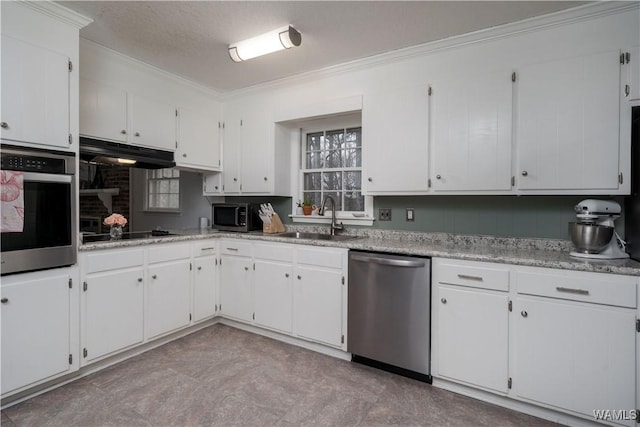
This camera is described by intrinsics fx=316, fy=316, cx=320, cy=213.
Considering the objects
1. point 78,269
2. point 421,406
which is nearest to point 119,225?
point 78,269

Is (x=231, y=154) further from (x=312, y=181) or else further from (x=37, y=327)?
(x=37, y=327)

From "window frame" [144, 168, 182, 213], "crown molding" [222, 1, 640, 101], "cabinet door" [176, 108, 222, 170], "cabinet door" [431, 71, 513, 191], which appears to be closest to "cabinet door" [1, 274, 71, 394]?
"cabinet door" [176, 108, 222, 170]

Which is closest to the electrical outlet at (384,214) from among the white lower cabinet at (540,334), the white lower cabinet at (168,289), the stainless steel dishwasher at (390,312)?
the stainless steel dishwasher at (390,312)

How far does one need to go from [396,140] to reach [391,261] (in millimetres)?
1010

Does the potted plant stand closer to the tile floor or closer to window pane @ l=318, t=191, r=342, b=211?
window pane @ l=318, t=191, r=342, b=211

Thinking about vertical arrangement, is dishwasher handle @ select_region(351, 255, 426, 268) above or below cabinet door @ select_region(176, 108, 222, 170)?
below

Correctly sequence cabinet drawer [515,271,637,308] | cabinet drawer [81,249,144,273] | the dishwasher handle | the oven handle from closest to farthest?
cabinet drawer [515,271,637,308] → the oven handle → the dishwasher handle → cabinet drawer [81,249,144,273]

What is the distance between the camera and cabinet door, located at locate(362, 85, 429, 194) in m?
2.49

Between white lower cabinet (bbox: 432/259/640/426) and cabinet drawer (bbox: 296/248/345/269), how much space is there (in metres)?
0.75

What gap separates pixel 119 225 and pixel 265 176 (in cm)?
143

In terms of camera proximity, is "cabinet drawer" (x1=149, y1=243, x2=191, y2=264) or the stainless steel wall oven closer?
the stainless steel wall oven

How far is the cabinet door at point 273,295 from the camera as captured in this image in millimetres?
2785

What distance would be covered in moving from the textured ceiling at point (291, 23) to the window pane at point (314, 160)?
37.3 inches

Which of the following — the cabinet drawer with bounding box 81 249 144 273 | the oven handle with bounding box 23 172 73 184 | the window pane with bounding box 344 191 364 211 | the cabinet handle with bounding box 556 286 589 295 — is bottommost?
the cabinet handle with bounding box 556 286 589 295
